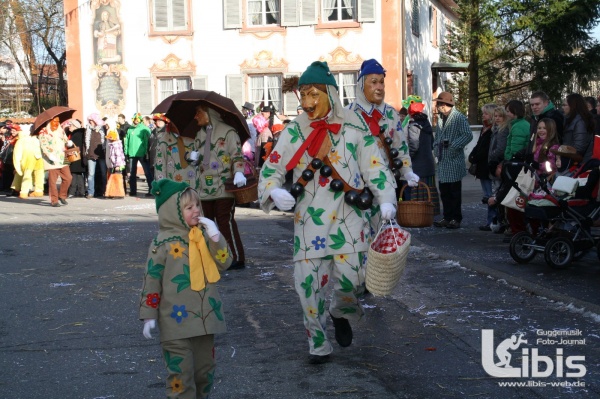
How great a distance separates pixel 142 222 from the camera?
15.5 meters

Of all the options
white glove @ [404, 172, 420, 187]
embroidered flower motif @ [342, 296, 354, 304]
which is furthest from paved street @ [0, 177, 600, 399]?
white glove @ [404, 172, 420, 187]

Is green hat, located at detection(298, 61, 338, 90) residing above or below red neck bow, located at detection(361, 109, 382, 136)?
above

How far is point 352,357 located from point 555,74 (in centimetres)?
2559

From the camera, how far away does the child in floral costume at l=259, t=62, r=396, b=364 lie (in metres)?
6.11

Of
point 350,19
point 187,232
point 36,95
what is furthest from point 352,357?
point 36,95

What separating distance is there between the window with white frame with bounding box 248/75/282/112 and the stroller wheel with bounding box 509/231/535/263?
2105 centimetres

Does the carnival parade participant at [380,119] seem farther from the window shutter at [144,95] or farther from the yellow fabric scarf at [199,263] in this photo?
the window shutter at [144,95]

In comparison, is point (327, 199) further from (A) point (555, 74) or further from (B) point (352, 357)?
(A) point (555, 74)

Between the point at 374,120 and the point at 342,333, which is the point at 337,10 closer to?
the point at 374,120

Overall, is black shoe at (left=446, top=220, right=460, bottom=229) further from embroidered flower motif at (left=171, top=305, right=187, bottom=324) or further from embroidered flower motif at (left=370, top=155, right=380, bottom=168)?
embroidered flower motif at (left=171, top=305, right=187, bottom=324)

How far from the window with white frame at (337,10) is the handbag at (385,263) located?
80.6 ft

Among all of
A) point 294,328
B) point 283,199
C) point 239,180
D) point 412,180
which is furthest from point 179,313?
point 239,180

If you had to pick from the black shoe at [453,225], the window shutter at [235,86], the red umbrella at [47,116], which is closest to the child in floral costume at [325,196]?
the black shoe at [453,225]

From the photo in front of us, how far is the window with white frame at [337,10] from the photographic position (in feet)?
98.0
